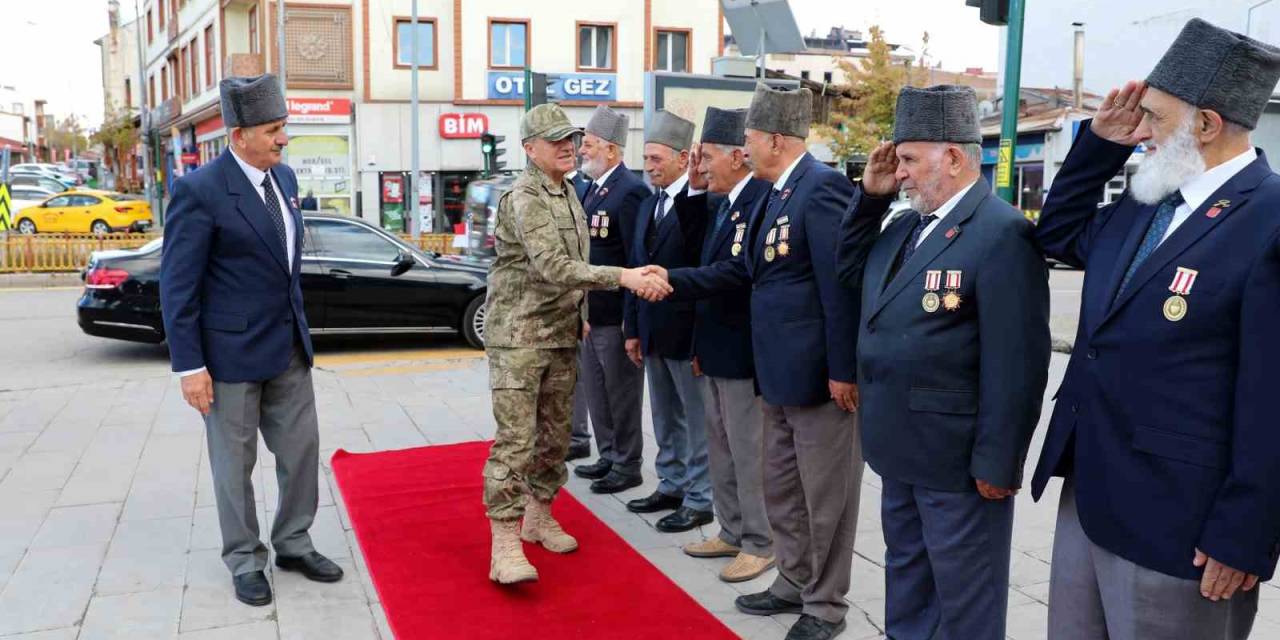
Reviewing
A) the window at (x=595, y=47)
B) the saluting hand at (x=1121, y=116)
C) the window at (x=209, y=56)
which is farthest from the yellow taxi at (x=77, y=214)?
the saluting hand at (x=1121, y=116)

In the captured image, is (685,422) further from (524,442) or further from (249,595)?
(249,595)

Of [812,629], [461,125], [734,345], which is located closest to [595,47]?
[461,125]

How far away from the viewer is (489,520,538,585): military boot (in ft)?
14.6

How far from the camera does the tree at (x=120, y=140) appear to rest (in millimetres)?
48537

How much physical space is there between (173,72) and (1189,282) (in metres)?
44.8

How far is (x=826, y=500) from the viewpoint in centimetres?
397

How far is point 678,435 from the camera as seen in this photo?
5.77m

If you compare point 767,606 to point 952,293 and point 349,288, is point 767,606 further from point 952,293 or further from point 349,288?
point 349,288

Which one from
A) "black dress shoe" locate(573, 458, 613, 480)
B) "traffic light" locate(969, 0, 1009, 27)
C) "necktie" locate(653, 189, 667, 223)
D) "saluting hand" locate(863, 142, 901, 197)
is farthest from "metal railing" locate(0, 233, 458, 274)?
"saluting hand" locate(863, 142, 901, 197)

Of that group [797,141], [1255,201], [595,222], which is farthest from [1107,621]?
[595,222]

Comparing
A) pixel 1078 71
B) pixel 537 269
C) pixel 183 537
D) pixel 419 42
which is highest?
pixel 419 42

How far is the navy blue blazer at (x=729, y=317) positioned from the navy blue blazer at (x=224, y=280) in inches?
72.0

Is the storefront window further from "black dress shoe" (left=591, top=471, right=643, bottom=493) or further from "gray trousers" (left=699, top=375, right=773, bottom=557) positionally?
"gray trousers" (left=699, top=375, right=773, bottom=557)

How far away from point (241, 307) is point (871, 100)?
29700 millimetres
